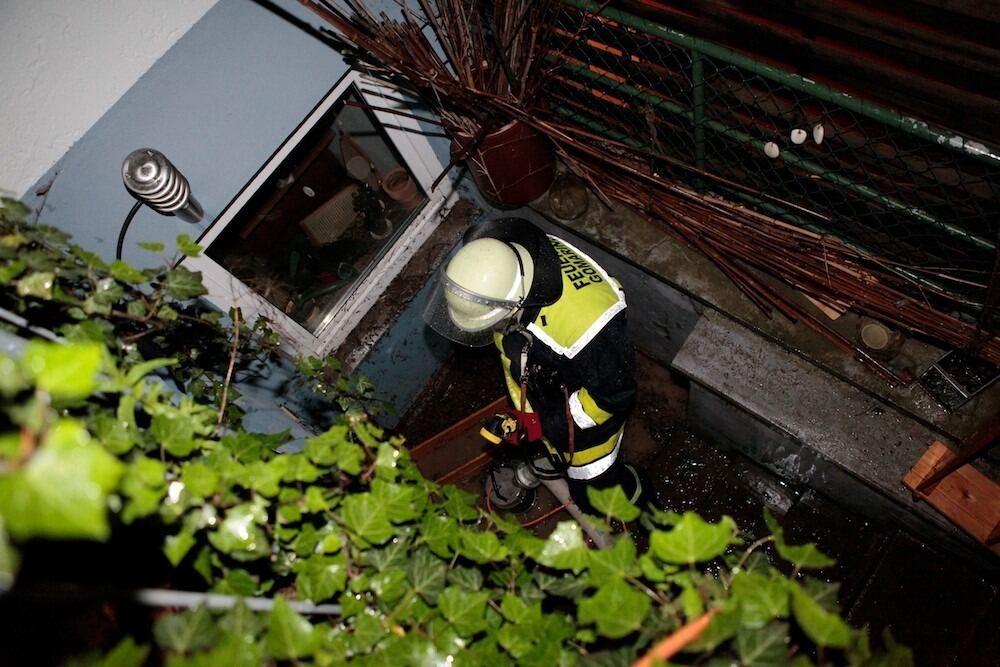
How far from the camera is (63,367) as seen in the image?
0.97m

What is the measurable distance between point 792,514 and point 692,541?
127 inches

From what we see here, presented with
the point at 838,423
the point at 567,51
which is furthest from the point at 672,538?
the point at 567,51

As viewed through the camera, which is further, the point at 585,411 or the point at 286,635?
the point at 585,411

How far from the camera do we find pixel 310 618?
1.86m

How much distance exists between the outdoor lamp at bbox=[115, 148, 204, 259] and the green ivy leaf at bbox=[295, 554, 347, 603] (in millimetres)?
1991

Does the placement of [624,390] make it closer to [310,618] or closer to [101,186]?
[310,618]

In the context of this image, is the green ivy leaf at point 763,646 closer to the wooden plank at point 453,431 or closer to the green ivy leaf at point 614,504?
the green ivy leaf at point 614,504

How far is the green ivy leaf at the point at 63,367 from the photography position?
0.97 metres

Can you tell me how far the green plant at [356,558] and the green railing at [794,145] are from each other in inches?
99.3

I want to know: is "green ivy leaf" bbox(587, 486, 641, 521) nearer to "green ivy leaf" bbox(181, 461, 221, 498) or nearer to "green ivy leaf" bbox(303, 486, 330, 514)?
"green ivy leaf" bbox(303, 486, 330, 514)

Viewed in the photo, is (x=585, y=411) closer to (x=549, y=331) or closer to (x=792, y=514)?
(x=549, y=331)

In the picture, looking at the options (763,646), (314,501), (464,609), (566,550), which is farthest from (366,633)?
(763,646)

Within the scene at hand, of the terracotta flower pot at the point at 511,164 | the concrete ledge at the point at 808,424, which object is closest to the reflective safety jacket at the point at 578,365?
the concrete ledge at the point at 808,424

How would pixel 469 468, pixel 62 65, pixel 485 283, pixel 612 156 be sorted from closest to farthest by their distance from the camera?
pixel 62 65 → pixel 485 283 → pixel 612 156 → pixel 469 468
